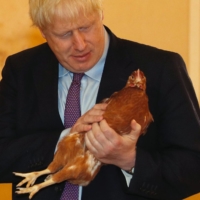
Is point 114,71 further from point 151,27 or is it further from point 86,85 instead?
point 151,27

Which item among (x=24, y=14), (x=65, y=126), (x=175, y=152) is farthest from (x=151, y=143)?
(x=24, y=14)

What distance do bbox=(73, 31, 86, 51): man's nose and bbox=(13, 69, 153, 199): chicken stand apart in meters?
0.20

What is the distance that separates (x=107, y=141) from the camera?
1.30 metres

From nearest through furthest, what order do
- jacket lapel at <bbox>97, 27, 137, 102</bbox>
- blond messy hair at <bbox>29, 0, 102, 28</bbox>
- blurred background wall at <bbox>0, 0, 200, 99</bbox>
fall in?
blond messy hair at <bbox>29, 0, 102, 28</bbox>
jacket lapel at <bbox>97, 27, 137, 102</bbox>
blurred background wall at <bbox>0, 0, 200, 99</bbox>

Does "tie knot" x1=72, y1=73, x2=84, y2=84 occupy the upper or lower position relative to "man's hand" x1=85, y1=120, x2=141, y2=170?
upper

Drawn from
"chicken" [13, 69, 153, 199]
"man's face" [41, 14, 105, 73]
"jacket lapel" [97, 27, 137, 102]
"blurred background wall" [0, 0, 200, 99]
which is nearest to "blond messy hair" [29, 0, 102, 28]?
"man's face" [41, 14, 105, 73]

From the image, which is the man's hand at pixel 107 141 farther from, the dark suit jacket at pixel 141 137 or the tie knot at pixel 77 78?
the tie knot at pixel 77 78

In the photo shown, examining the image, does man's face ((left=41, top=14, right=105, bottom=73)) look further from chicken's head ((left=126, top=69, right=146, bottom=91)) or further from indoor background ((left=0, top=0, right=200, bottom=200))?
indoor background ((left=0, top=0, right=200, bottom=200))

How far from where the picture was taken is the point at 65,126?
158 centimetres

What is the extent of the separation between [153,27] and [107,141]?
1.06 meters

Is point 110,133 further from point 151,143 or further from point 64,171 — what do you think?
point 151,143

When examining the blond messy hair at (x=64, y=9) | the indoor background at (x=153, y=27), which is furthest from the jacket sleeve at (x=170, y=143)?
the indoor background at (x=153, y=27)

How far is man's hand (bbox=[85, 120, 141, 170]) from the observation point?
129 centimetres

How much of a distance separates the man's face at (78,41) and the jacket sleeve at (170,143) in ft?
0.57
